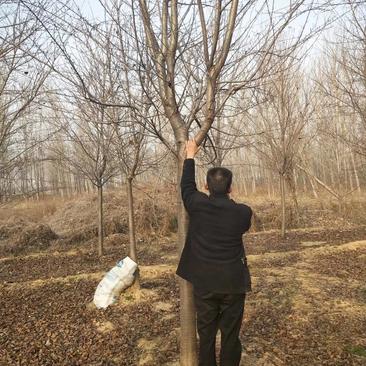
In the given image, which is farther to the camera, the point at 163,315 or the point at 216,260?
the point at 163,315

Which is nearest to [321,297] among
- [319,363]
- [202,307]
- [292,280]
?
[292,280]

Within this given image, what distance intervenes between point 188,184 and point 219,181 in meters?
0.22

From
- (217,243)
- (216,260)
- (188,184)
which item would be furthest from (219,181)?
(216,260)

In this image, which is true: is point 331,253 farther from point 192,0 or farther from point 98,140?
point 192,0

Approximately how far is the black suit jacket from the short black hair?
1.8 inches

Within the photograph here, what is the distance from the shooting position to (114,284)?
5172 mm

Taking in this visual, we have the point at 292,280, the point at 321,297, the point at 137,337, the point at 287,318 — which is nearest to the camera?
the point at 137,337

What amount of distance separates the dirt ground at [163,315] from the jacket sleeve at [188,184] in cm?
159

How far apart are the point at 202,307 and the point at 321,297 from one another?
9.97ft

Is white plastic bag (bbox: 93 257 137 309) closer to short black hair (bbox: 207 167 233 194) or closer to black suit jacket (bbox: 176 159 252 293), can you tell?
black suit jacket (bbox: 176 159 252 293)

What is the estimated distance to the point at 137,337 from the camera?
161 inches

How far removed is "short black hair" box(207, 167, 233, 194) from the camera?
2.72m

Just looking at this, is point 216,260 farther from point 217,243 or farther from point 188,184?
point 188,184

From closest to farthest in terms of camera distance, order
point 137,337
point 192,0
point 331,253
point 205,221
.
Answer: point 205,221
point 192,0
point 137,337
point 331,253
